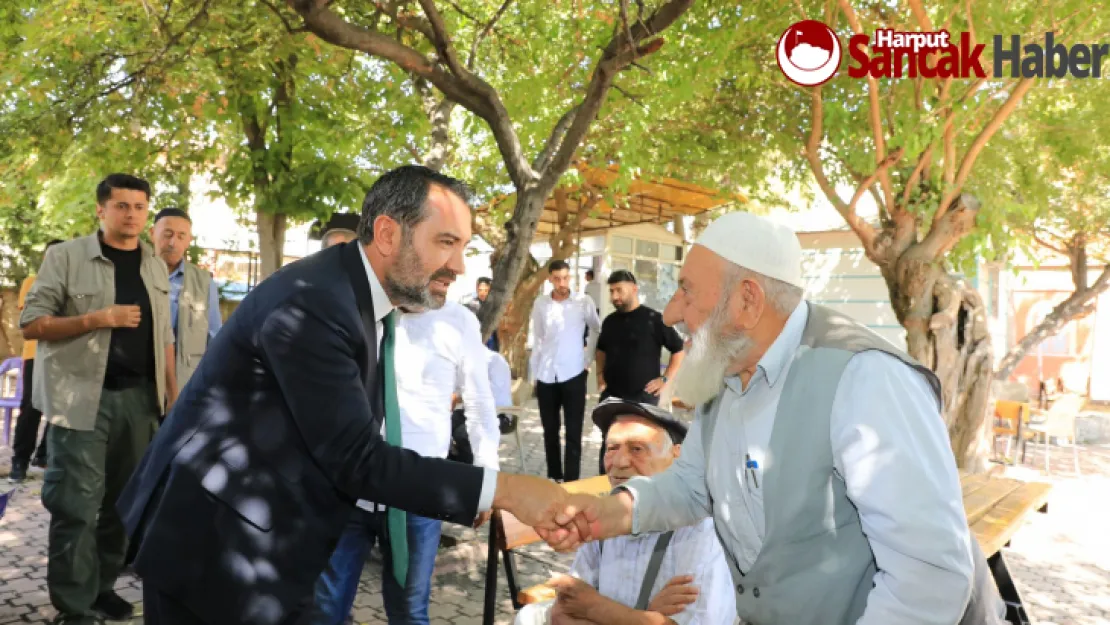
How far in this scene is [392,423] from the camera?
2893mm

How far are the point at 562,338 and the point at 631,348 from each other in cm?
91

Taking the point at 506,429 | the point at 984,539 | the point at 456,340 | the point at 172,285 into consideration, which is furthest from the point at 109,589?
the point at 984,539

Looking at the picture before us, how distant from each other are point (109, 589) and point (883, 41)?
908 centimetres

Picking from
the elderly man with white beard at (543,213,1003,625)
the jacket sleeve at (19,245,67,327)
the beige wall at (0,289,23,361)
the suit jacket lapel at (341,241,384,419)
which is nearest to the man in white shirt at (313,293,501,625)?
the suit jacket lapel at (341,241,384,419)

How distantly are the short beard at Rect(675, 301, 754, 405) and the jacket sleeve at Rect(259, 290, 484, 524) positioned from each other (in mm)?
710

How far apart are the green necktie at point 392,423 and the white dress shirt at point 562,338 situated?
17.8 feet

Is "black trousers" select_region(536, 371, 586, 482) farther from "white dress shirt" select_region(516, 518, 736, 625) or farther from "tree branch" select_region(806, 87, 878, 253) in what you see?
"white dress shirt" select_region(516, 518, 736, 625)

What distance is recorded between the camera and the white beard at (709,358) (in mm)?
2109

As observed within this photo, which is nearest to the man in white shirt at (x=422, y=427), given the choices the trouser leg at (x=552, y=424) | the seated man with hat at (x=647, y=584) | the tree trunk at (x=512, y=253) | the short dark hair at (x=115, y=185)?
the seated man with hat at (x=647, y=584)

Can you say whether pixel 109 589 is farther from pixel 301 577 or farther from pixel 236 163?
pixel 236 163

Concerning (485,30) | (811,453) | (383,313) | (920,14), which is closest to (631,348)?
(485,30)

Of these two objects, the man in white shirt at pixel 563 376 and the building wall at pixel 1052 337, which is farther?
the building wall at pixel 1052 337

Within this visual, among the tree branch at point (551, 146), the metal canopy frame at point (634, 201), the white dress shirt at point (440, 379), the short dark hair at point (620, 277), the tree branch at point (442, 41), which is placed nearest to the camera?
the white dress shirt at point (440, 379)

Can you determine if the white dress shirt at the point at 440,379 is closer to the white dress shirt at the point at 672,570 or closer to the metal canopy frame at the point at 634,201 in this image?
the white dress shirt at the point at 672,570
